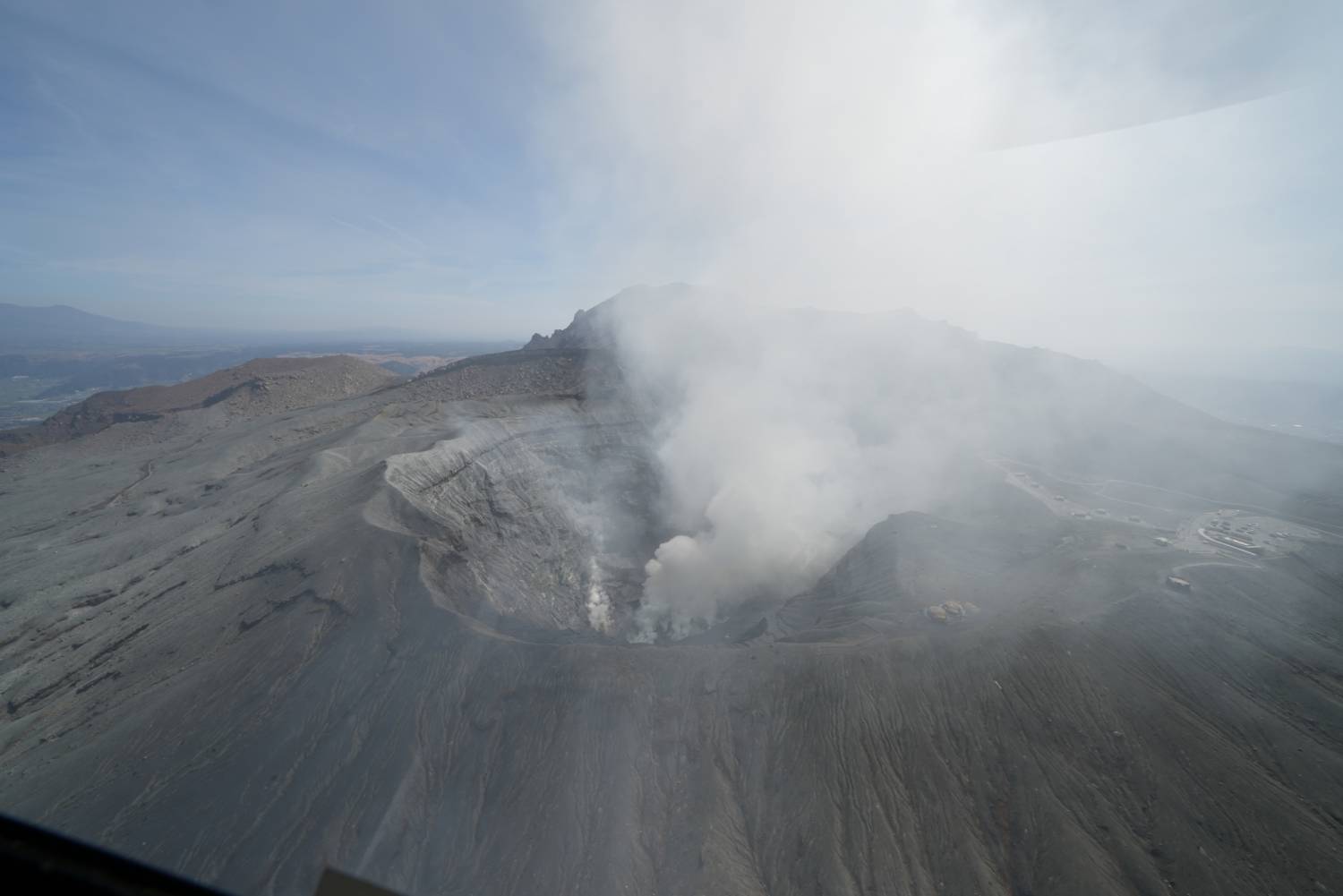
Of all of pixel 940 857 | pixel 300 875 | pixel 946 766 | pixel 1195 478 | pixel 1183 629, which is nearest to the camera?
pixel 300 875

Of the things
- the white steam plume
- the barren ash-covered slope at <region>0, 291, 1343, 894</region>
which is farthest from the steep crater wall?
the white steam plume

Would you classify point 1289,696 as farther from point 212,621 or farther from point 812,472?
point 212,621

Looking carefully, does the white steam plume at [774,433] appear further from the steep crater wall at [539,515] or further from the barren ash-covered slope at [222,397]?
the barren ash-covered slope at [222,397]

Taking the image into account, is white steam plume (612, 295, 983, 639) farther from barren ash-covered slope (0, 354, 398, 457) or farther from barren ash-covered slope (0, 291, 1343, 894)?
barren ash-covered slope (0, 354, 398, 457)

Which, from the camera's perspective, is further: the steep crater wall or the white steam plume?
the white steam plume

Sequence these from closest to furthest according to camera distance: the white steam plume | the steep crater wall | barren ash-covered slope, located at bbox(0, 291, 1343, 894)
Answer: barren ash-covered slope, located at bbox(0, 291, 1343, 894) < the steep crater wall < the white steam plume

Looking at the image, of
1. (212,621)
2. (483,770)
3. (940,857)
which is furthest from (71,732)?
(940,857)

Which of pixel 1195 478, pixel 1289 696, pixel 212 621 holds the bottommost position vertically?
pixel 1195 478

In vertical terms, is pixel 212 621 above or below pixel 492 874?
above

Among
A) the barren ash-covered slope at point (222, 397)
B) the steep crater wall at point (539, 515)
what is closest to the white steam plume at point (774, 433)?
the steep crater wall at point (539, 515)
